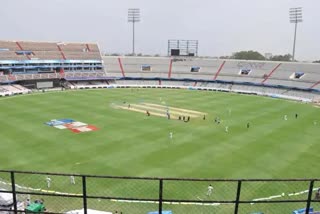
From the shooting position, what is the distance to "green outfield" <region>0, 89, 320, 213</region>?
21203mm

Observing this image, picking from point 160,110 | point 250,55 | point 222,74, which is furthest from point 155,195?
point 250,55

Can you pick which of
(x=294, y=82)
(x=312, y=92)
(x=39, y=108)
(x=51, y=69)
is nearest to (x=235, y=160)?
(x=39, y=108)

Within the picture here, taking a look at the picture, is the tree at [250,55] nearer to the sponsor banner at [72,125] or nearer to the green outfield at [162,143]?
the green outfield at [162,143]

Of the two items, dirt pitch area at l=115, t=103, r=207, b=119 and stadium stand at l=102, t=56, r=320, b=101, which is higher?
stadium stand at l=102, t=56, r=320, b=101

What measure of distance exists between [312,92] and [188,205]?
5222cm

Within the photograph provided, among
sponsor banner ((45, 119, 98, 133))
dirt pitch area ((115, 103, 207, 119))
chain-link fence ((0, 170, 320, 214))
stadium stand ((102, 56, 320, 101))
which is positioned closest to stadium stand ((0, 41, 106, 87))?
stadium stand ((102, 56, 320, 101))

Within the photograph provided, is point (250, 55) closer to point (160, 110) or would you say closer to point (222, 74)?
point (222, 74)

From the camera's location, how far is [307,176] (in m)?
21.0

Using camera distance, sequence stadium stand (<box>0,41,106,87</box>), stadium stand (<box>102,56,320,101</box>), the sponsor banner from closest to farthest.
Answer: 1. the sponsor banner
2. stadium stand (<box>0,41,106,87</box>)
3. stadium stand (<box>102,56,320,101</box>)

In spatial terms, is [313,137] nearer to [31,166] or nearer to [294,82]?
[31,166]

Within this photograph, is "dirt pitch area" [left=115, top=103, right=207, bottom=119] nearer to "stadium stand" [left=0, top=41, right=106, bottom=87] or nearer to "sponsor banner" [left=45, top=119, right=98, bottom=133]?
"sponsor banner" [left=45, top=119, right=98, bottom=133]

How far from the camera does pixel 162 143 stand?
88.6 ft

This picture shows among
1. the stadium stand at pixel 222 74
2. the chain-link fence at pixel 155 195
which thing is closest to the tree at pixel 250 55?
the stadium stand at pixel 222 74

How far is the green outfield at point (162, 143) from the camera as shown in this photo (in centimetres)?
2120
